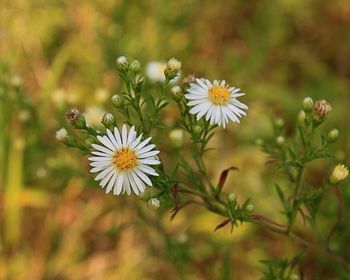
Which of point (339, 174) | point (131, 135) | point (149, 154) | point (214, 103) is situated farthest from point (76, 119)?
point (339, 174)

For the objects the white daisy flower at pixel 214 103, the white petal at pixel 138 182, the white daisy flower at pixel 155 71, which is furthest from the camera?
the white daisy flower at pixel 155 71

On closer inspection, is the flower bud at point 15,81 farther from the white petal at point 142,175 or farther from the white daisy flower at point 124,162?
the white petal at point 142,175

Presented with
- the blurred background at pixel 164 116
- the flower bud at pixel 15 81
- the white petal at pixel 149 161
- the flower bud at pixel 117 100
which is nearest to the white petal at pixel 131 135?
the white petal at pixel 149 161

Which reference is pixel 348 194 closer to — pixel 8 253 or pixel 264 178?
pixel 264 178

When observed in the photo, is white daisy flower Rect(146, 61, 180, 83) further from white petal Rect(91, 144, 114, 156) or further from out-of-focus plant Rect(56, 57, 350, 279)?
white petal Rect(91, 144, 114, 156)

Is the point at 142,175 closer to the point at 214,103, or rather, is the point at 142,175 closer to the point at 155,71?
the point at 214,103

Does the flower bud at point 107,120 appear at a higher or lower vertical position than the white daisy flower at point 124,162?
higher

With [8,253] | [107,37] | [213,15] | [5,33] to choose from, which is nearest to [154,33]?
[107,37]
